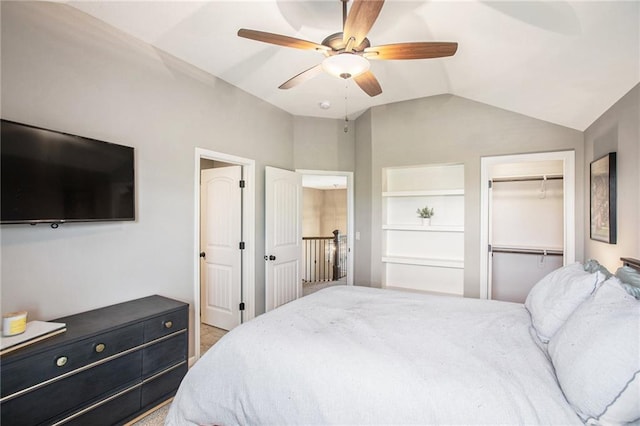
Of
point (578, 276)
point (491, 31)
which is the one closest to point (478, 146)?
point (491, 31)

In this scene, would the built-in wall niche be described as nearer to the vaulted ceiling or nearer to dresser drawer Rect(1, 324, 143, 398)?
the vaulted ceiling

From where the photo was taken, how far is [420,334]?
1.72 m

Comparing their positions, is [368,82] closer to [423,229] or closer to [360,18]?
[360,18]

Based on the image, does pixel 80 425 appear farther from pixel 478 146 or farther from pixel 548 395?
pixel 478 146

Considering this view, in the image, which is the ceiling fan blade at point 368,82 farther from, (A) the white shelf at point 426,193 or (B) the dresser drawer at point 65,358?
(B) the dresser drawer at point 65,358

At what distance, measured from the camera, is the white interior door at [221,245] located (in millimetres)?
3754

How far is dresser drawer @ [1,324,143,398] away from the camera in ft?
5.03

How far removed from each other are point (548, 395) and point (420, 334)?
0.63 meters

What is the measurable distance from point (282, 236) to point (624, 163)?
333cm

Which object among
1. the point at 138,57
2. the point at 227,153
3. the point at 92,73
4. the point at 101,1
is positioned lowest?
the point at 227,153

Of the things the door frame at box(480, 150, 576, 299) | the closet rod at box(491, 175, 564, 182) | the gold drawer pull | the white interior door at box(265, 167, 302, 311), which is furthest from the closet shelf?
the gold drawer pull

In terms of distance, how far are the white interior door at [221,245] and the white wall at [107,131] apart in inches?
25.0

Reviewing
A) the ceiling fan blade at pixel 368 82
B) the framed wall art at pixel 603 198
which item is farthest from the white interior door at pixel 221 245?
the framed wall art at pixel 603 198

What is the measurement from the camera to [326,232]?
35.8 ft
